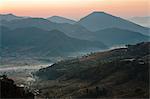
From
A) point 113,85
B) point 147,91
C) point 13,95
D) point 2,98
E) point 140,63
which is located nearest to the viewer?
point 2,98

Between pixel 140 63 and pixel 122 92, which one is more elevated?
pixel 140 63

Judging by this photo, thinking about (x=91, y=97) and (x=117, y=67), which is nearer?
(x=91, y=97)

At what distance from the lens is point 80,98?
154m

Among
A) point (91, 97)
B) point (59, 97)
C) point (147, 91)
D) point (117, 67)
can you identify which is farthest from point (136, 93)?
point (117, 67)

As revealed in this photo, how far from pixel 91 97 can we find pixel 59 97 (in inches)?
510

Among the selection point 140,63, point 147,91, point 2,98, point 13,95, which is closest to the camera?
point 2,98

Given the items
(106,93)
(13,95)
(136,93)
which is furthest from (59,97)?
(13,95)

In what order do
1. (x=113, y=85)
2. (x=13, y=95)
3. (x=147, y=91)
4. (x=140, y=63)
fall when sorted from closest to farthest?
(x=13, y=95), (x=147, y=91), (x=113, y=85), (x=140, y=63)

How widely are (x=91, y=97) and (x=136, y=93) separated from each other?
18067mm

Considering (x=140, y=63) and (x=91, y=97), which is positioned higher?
(x=140, y=63)

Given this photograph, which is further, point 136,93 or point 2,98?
point 136,93

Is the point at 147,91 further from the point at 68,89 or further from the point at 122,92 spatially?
the point at 68,89

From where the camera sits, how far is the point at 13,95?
72.8m

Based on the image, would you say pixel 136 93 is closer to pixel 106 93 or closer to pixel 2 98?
pixel 106 93
